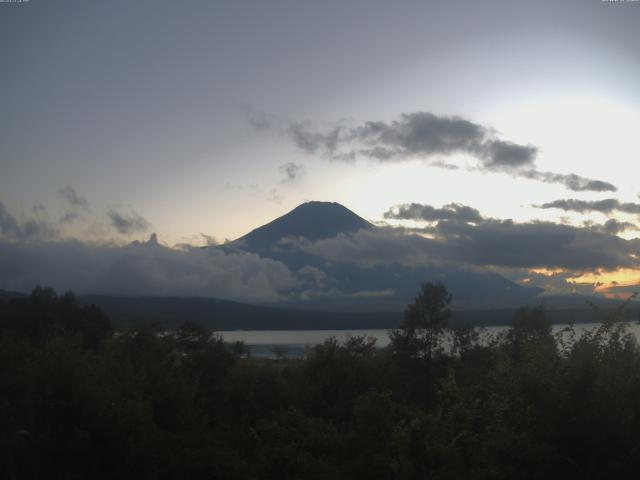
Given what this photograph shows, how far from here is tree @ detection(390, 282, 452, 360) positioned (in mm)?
47156

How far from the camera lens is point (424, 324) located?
49.3 metres

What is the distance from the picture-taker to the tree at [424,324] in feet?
155

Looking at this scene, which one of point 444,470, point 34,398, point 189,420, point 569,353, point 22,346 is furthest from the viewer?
point 22,346

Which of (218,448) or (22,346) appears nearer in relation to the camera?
(218,448)

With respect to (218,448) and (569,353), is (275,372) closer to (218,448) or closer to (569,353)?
(218,448)

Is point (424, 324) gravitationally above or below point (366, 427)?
above

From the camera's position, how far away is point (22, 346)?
3231 cm

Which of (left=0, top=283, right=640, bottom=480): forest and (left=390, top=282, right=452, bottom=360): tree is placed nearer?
(left=0, top=283, right=640, bottom=480): forest

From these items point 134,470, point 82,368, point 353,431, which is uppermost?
point 82,368

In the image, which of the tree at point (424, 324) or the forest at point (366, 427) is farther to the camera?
the tree at point (424, 324)

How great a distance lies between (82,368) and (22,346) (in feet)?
52.9

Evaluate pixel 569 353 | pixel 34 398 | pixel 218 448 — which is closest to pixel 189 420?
pixel 218 448

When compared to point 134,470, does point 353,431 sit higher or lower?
higher

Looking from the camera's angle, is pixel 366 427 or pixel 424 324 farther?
pixel 424 324
